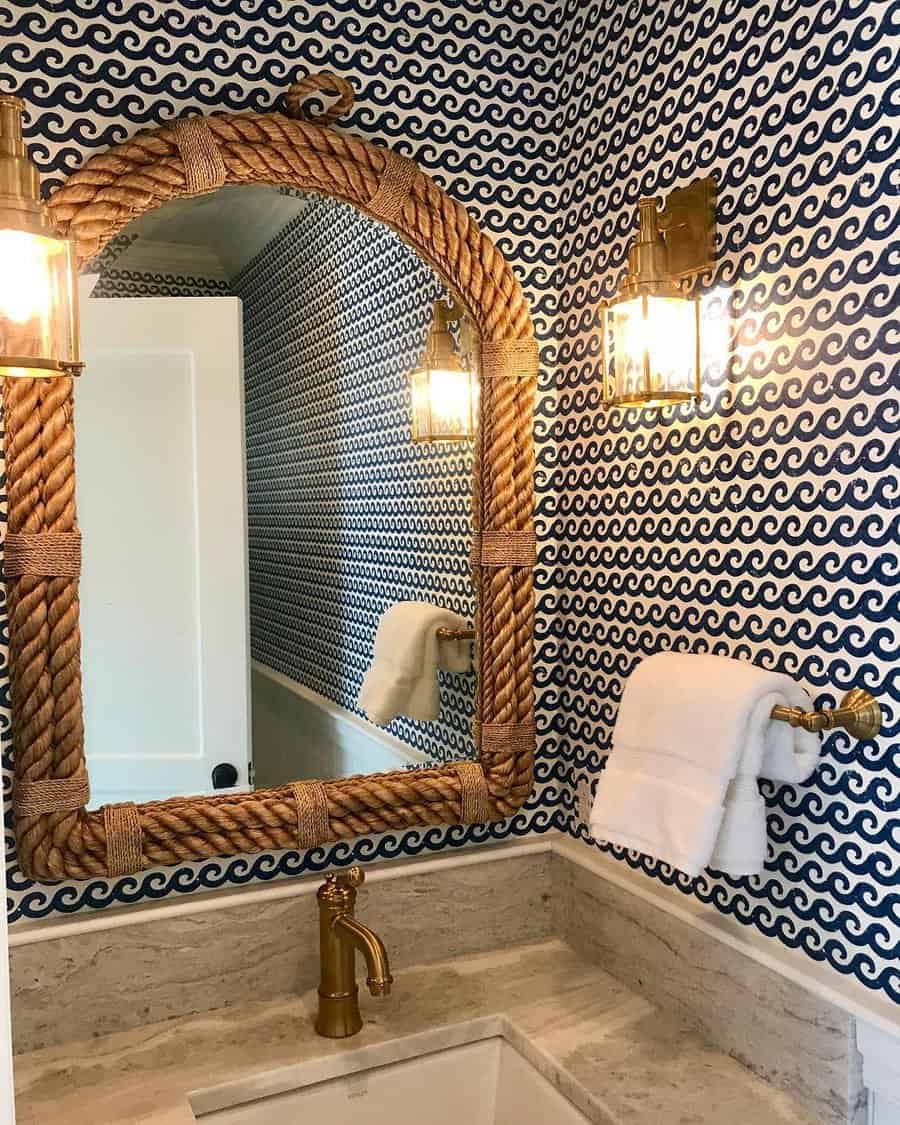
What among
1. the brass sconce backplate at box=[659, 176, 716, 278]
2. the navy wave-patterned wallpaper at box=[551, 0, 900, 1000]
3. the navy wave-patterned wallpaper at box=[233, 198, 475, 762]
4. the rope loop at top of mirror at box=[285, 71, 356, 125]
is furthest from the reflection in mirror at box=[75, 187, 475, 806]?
the brass sconce backplate at box=[659, 176, 716, 278]

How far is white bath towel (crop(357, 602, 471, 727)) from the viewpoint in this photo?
54.6 inches

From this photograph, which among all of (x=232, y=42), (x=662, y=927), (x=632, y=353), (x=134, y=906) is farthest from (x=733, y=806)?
(x=232, y=42)

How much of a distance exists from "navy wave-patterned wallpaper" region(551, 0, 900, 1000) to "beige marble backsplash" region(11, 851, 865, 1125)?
0.08 metres

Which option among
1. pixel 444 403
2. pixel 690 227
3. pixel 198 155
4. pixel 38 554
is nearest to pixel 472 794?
pixel 444 403

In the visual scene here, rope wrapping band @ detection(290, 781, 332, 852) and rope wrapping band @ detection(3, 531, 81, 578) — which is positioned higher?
rope wrapping band @ detection(3, 531, 81, 578)

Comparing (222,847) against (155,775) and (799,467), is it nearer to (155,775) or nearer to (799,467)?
(155,775)

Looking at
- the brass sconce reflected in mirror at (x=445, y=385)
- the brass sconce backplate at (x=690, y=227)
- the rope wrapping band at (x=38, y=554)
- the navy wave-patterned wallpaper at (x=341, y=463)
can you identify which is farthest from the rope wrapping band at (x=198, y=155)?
the brass sconce backplate at (x=690, y=227)

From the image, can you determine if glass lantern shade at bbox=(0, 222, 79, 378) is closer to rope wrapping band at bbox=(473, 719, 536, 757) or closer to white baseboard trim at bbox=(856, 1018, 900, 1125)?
rope wrapping band at bbox=(473, 719, 536, 757)

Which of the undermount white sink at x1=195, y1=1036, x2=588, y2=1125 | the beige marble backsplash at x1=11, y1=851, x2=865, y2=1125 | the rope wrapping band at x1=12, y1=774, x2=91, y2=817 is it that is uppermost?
the rope wrapping band at x1=12, y1=774, x2=91, y2=817

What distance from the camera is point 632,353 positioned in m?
1.19

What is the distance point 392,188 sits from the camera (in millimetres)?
1356

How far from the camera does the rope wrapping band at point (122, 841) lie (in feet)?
3.96

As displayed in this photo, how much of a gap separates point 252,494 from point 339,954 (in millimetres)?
611

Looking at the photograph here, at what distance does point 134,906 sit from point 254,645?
0.37 meters
